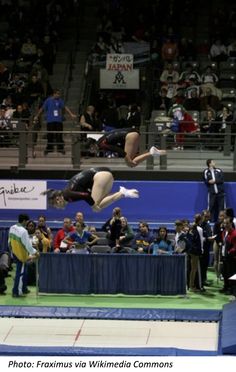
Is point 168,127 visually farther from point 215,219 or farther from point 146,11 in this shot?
point 146,11

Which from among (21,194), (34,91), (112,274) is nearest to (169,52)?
(34,91)

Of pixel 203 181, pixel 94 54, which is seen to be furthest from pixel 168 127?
pixel 94 54

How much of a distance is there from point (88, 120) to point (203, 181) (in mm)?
3024

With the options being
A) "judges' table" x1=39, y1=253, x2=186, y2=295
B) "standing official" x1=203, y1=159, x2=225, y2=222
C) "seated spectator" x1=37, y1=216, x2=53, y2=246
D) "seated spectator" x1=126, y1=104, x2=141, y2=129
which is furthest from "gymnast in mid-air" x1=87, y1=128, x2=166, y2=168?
"seated spectator" x1=126, y1=104, x2=141, y2=129

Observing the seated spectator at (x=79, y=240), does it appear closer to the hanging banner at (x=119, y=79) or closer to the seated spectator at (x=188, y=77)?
the hanging banner at (x=119, y=79)

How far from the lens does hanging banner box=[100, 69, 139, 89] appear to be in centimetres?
2345

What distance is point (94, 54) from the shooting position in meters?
24.7

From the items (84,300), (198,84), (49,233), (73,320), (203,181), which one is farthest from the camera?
(198,84)

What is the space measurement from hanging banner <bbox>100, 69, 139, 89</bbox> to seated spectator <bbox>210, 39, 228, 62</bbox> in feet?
9.91

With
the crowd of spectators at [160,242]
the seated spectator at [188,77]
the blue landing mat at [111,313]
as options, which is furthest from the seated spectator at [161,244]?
the seated spectator at [188,77]

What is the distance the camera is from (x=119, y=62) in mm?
23375

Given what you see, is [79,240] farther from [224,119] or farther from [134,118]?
[224,119]

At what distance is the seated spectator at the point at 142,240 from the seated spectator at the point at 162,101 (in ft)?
19.3

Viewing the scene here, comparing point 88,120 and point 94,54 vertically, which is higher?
point 94,54
